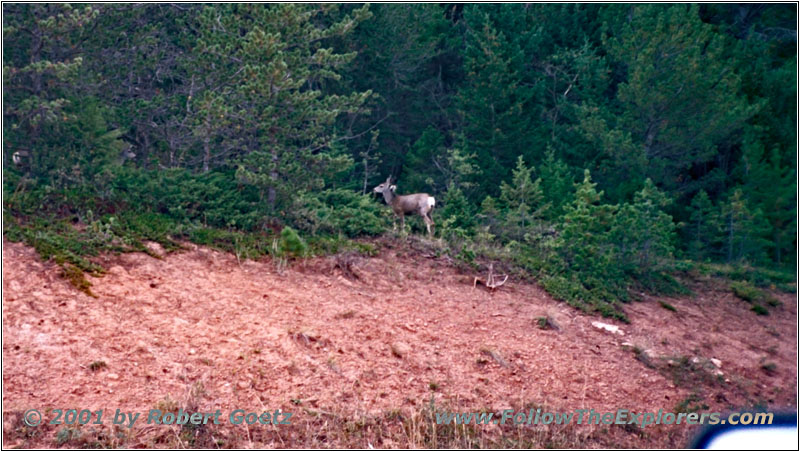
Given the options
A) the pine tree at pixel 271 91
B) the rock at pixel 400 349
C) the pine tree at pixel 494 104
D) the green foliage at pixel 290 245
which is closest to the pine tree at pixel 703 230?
the pine tree at pixel 494 104

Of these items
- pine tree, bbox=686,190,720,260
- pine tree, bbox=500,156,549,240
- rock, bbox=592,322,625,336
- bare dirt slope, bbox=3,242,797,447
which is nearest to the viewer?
bare dirt slope, bbox=3,242,797,447

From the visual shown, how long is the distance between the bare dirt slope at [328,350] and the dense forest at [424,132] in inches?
30.1

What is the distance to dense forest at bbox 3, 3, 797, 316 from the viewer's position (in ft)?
38.0

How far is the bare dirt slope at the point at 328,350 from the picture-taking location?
689 centimetres

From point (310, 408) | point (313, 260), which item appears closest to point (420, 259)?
point (313, 260)

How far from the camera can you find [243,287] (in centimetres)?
964

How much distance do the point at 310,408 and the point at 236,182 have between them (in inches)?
253

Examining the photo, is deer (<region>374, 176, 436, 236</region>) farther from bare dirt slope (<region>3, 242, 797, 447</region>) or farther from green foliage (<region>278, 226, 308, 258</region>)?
green foliage (<region>278, 226, 308, 258</region>)

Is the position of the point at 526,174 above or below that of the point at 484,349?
above

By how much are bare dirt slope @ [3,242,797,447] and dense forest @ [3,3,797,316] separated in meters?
0.77

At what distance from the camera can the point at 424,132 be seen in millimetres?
18000

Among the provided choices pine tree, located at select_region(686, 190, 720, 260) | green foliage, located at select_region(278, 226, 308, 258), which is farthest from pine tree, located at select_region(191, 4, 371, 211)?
pine tree, located at select_region(686, 190, 720, 260)

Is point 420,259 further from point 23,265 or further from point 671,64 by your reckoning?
point 671,64

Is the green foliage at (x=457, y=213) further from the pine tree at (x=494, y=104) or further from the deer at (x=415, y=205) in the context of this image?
the pine tree at (x=494, y=104)
